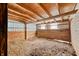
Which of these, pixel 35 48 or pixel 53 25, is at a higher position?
pixel 53 25

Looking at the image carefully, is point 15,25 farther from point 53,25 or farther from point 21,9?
point 53,25

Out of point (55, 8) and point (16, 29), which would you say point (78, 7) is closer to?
point (55, 8)

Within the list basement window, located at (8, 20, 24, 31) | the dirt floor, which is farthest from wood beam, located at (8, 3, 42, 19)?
the dirt floor

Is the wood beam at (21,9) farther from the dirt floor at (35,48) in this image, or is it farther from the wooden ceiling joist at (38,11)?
the dirt floor at (35,48)

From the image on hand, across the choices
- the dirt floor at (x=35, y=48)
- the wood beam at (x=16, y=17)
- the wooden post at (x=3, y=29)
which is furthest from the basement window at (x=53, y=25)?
the wooden post at (x=3, y=29)

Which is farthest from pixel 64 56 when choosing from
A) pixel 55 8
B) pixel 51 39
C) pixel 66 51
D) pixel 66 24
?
pixel 55 8

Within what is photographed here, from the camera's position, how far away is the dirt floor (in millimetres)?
1813

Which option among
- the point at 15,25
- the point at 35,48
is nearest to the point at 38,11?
the point at 15,25

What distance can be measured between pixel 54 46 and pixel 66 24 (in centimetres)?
28

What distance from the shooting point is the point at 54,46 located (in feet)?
5.95

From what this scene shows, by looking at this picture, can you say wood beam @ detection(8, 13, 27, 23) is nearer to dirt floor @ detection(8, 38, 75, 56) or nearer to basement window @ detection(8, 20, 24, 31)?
basement window @ detection(8, 20, 24, 31)

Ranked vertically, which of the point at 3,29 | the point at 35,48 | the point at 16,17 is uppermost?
the point at 16,17

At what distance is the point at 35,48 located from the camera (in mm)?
1825

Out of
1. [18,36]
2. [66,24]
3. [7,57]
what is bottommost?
[7,57]
